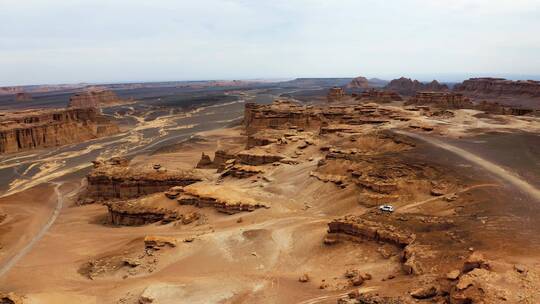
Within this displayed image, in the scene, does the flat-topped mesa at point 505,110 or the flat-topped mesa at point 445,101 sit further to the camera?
the flat-topped mesa at point 445,101

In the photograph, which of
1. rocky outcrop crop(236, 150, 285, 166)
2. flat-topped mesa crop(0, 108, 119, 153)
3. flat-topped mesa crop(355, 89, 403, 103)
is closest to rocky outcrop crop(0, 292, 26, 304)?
rocky outcrop crop(236, 150, 285, 166)

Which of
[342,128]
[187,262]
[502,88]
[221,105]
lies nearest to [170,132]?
[342,128]

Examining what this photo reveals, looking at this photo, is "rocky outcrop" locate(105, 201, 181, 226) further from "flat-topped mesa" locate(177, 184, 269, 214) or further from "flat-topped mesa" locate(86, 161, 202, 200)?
"flat-topped mesa" locate(86, 161, 202, 200)

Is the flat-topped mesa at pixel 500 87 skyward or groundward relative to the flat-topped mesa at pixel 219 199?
skyward

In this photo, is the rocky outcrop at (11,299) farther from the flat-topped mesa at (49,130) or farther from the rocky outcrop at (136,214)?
the flat-topped mesa at (49,130)

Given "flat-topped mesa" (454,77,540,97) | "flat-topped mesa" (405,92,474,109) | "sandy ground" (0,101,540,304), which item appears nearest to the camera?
"sandy ground" (0,101,540,304)

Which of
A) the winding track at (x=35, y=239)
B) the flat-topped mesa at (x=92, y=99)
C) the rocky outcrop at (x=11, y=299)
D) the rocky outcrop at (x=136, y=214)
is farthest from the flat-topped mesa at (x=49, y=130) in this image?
the rocky outcrop at (x=11, y=299)

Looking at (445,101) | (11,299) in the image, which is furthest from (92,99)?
(11,299)
